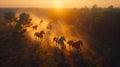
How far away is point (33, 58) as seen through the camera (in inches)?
949

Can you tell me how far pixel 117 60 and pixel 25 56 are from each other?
11.3 metres

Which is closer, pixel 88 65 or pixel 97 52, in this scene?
pixel 88 65

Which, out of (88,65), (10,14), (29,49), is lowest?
(88,65)

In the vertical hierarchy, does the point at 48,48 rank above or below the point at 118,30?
below

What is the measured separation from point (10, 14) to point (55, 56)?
2500 centimetres

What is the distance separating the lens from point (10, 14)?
4631 cm

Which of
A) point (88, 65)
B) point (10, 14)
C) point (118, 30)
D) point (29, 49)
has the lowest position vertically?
point (88, 65)

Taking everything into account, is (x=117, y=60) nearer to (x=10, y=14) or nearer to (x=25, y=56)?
(x=25, y=56)

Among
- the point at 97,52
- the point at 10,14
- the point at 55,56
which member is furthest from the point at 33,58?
the point at 10,14

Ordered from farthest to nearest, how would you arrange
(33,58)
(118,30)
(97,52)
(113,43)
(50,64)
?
(118,30) < (113,43) < (97,52) < (33,58) < (50,64)

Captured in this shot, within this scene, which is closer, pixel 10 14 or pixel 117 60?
pixel 117 60

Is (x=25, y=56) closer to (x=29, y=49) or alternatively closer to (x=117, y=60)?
(x=29, y=49)

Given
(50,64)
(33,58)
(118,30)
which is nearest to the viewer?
(50,64)

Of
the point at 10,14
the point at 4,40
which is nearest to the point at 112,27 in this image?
the point at 4,40
